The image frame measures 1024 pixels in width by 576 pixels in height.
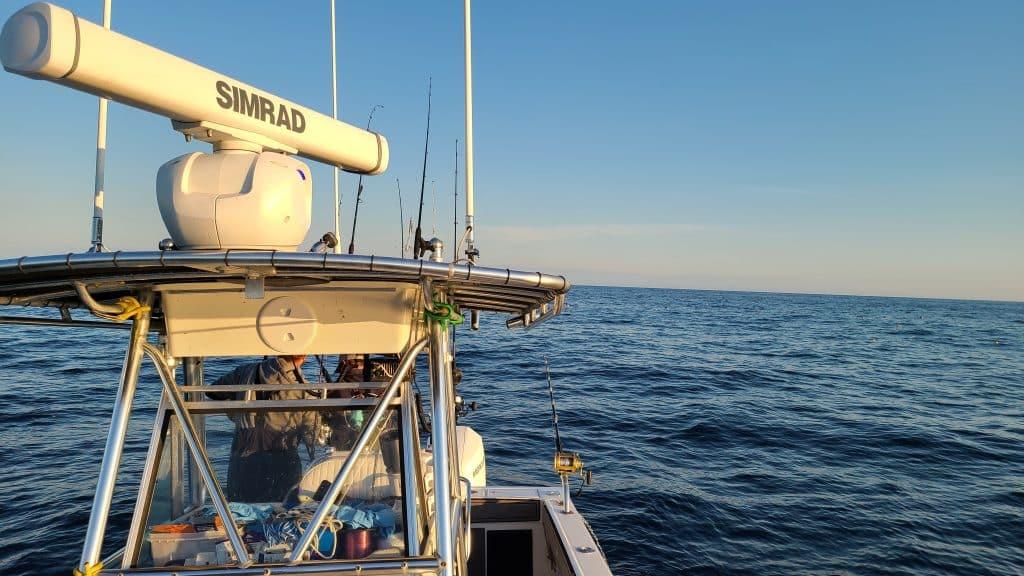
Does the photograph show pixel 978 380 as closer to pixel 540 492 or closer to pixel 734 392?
pixel 734 392

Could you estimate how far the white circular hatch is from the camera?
12.2 feet

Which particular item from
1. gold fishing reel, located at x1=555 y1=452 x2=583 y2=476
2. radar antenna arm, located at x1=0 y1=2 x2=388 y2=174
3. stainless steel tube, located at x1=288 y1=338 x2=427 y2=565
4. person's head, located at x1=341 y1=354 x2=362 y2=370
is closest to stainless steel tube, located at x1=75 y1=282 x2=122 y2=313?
radar antenna arm, located at x1=0 y1=2 x2=388 y2=174

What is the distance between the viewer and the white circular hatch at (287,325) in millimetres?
3719

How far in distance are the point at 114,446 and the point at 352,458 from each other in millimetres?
1276

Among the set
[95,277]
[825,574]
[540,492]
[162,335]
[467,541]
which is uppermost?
[95,277]

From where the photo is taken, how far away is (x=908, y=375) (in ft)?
109

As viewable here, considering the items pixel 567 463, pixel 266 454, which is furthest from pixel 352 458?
pixel 567 463

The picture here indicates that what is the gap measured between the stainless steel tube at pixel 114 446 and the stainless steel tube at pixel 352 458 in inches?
37.5

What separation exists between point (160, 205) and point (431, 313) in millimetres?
1522

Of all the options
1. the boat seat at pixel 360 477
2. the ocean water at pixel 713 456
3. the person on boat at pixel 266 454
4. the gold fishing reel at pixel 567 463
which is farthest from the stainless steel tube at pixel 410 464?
the ocean water at pixel 713 456

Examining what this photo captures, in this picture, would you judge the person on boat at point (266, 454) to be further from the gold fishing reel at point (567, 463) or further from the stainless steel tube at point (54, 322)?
the gold fishing reel at point (567, 463)

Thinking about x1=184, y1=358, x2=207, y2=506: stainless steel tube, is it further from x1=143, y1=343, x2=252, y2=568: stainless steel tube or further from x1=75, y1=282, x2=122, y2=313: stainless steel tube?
x1=75, y1=282, x2=122, y2=313: stainless steel tube

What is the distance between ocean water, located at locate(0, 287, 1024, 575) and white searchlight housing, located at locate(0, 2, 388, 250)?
29.2ft

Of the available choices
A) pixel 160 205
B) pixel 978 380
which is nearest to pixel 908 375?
pixel 978 380
